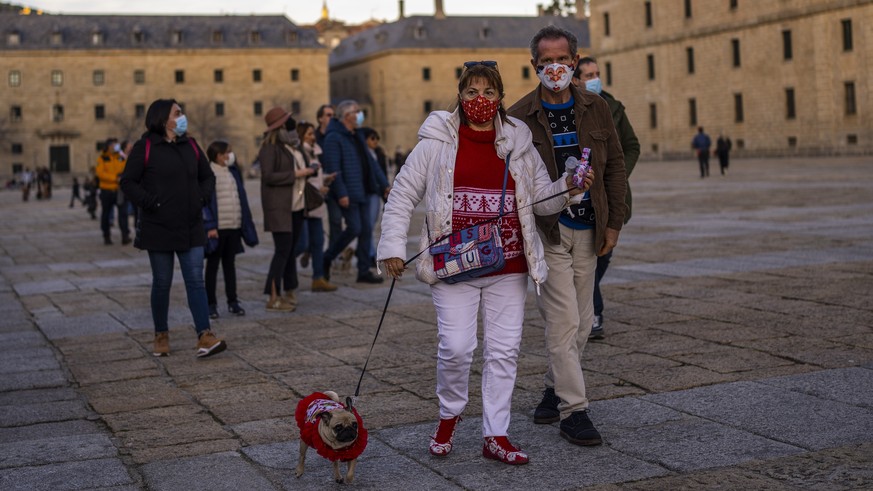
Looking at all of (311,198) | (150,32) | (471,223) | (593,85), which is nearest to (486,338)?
(471,223)

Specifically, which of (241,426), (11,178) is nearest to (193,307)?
(241,426)

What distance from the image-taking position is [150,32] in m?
90.8

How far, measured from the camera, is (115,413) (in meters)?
6.19

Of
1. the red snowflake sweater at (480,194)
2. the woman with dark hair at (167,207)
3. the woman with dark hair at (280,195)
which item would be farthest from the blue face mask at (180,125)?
the red snowflake sweater at (480,194)

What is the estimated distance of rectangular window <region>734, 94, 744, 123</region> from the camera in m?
60.6

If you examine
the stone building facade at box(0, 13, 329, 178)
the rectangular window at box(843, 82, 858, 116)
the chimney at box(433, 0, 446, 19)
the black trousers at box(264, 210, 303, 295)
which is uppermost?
the chimney at box(433, 0, 446, 19)

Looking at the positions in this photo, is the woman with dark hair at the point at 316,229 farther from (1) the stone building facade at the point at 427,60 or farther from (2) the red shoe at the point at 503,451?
(1) the stone building facade at the point at 427,60

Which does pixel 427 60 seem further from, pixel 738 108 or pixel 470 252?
pixel 470 252

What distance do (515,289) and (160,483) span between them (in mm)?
1710

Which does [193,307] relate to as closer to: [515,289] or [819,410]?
[515,289]

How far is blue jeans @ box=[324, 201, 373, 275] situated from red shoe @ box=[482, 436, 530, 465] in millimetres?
7315

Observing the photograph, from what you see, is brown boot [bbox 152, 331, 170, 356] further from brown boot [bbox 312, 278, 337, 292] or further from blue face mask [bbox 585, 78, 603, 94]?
brown boot [bbox 312, 278, 337, 292]

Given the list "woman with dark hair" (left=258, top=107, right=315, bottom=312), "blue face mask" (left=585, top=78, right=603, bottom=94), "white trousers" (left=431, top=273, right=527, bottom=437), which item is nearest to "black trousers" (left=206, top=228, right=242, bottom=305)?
"woman with dark hair" (left=258, top=107, right=315, bottom=312)

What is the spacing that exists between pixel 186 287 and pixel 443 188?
3.68 m
